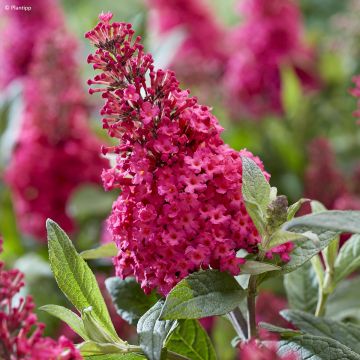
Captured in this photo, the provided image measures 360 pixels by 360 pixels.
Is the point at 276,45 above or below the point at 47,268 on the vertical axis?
above

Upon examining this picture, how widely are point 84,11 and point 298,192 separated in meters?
1.38

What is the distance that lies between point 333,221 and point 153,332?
0.16 m

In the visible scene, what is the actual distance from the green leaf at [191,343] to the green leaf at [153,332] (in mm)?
98

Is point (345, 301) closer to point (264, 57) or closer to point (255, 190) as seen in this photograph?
→ point (255, 190)

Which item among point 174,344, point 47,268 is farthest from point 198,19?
point 174,344

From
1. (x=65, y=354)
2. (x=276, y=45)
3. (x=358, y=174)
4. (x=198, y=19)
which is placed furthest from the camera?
(x=198, y=19)

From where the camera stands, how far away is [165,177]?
56cm

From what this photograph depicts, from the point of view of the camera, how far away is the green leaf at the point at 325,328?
0.65 meters

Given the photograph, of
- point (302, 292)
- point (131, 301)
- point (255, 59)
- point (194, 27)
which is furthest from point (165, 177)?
point (194, 27)

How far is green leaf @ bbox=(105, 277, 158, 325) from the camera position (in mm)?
691

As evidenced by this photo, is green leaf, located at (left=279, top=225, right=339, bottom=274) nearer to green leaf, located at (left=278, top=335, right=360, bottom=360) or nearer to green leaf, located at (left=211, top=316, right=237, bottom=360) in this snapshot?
green leaf, located at (left=278, top=335, right=360, bottom=360)

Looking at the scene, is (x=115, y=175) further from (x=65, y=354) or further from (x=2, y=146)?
(x=2, y=146)

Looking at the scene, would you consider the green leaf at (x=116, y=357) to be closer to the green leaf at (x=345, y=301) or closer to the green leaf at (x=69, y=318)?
the green leaf at (x=69, y=318)

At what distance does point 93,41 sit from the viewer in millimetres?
584
